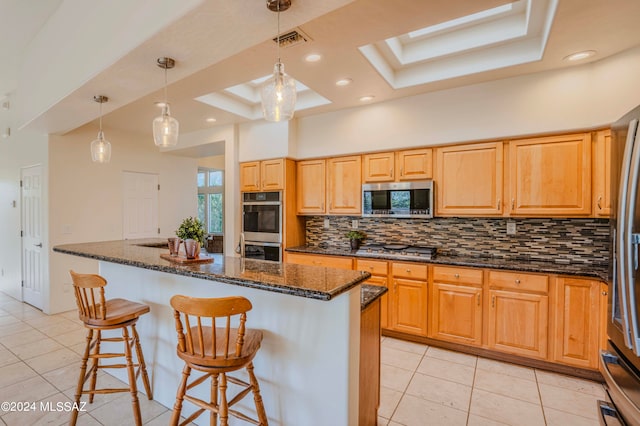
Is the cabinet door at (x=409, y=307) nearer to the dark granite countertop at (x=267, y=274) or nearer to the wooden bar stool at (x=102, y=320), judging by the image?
the dark granite countertop at (x=267, y=274)

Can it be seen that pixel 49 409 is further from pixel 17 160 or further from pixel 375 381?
pixel 17 160

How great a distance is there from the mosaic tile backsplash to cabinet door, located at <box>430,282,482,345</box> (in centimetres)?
56

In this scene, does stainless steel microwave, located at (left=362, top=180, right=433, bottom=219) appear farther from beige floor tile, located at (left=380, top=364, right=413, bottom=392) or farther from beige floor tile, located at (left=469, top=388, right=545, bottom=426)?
beige floor tile, located at (left=469, top=388, right=545, bottom=426)

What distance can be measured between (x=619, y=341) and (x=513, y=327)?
152cm

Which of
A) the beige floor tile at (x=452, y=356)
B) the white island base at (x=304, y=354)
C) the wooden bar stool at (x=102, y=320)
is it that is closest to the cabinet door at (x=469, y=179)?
the beige floor tile at (x=452, y=356)

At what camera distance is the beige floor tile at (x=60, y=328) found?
3594 mm

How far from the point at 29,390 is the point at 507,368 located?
4013 mm

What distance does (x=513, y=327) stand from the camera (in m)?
2.84

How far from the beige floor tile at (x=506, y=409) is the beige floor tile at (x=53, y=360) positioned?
11.5 feet

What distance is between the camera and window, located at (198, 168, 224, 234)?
9258 mm

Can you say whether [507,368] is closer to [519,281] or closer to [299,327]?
[519,281]

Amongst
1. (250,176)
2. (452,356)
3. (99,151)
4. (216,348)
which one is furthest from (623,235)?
(250,176)

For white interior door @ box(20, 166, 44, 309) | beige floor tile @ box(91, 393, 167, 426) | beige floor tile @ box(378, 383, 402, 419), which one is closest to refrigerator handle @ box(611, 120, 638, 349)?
beige floor tile @ box(378, 383, 402, 419)

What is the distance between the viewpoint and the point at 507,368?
2818 millimetres
